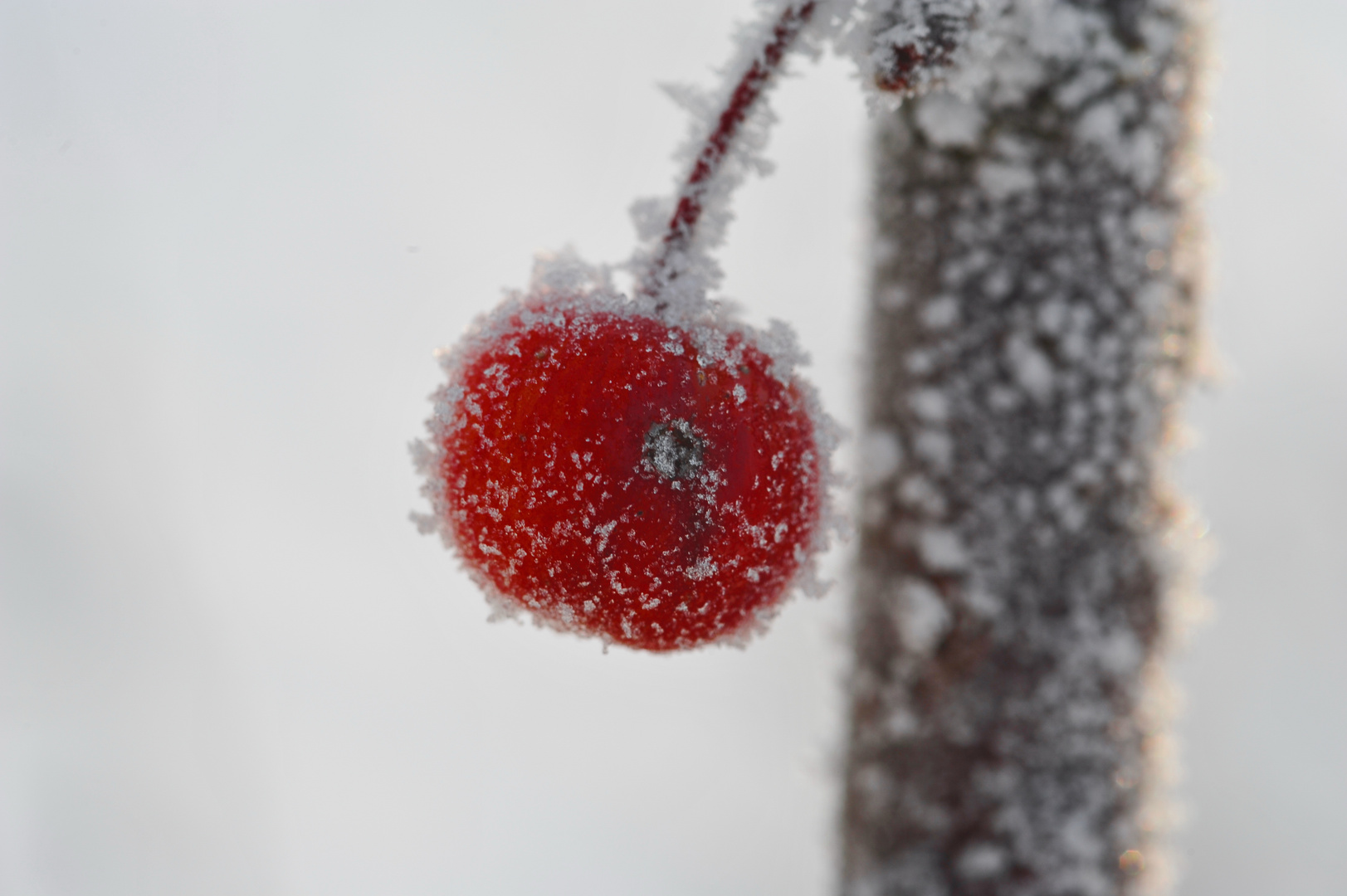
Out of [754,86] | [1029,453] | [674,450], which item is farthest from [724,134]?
[1029,453]

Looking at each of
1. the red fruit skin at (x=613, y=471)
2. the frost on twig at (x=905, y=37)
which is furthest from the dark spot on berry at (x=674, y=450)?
the frost on twig at (x=905, y=37)

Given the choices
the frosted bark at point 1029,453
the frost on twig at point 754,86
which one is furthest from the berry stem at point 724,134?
the frosted bark at point 1029,453

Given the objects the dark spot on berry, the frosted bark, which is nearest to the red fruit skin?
the dark spot on berry

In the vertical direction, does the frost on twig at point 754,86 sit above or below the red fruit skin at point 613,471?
above

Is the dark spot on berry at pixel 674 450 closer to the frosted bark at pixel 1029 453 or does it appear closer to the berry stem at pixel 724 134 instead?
the berry stem at pixel 724 134

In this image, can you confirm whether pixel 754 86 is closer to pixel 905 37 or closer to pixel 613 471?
pixel 905 37

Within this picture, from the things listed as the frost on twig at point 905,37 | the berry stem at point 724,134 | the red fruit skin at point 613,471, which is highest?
the frost on twig at point 905,37

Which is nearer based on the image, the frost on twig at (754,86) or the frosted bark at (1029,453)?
the frost on twig at (754,86)
